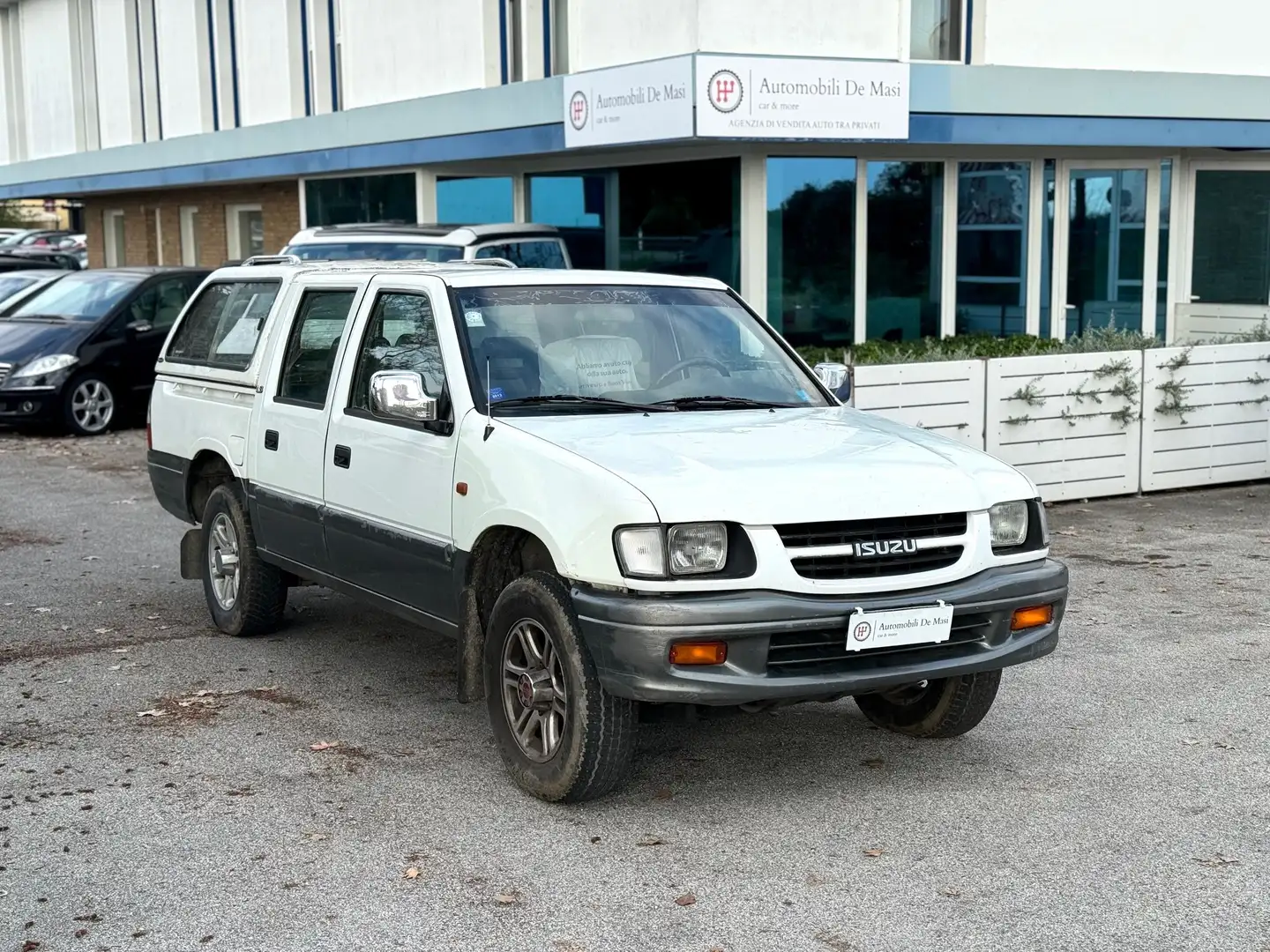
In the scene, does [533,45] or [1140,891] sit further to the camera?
[533,45]

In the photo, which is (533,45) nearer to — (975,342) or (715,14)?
(715,14)

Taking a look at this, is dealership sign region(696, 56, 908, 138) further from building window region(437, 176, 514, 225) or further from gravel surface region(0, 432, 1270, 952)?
gravel surface region(0, 432, 1270, 952)

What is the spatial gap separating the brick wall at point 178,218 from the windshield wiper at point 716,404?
17852mm

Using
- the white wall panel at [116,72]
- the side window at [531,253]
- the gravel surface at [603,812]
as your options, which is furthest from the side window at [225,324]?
the white wall panel at [116,72]

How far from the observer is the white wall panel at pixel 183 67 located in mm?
24734

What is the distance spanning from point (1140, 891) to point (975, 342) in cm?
1050

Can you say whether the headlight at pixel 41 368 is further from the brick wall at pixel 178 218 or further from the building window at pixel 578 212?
the brick wall at pixel 178 218

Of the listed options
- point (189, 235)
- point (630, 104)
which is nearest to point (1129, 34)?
point (630, 104)

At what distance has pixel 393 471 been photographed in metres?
6.29

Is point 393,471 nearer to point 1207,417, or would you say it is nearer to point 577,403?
point 577,403

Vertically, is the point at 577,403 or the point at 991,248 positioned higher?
the point at 991,248

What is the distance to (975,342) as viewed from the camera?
14.8m

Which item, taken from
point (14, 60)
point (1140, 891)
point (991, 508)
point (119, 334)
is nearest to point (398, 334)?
point (991, 508)

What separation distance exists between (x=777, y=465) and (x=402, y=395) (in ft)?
4.77
